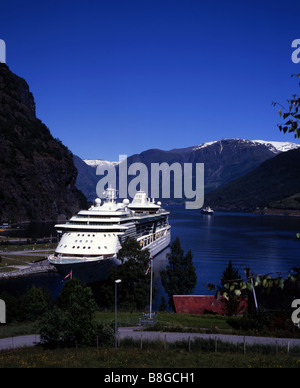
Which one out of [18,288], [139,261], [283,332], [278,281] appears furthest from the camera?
[18,288]

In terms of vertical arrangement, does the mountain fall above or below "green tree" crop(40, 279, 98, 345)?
above

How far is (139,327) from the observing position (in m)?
27.6

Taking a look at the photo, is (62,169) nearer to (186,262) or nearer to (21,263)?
(21,263)

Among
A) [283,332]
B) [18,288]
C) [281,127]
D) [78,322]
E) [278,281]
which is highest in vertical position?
[281,127]

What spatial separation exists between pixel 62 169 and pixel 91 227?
5823 inches

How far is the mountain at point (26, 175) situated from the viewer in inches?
6191

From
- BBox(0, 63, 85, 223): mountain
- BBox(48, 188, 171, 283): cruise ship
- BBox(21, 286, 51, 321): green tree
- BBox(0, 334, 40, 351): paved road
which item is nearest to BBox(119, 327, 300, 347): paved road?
BBox(0, 334, 40, 351): paved road

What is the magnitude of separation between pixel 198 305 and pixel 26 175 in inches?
5722

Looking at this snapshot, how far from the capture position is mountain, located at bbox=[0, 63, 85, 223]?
516 ft

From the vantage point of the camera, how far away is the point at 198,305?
3569 centimetres

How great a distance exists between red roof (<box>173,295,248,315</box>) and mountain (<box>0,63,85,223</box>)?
120246mm

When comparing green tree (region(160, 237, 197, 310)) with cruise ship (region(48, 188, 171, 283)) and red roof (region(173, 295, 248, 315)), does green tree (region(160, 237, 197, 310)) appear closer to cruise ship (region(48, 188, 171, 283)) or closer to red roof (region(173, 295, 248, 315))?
red roof (region(173, 295, 248, 315))

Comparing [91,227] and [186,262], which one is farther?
[91,227]
